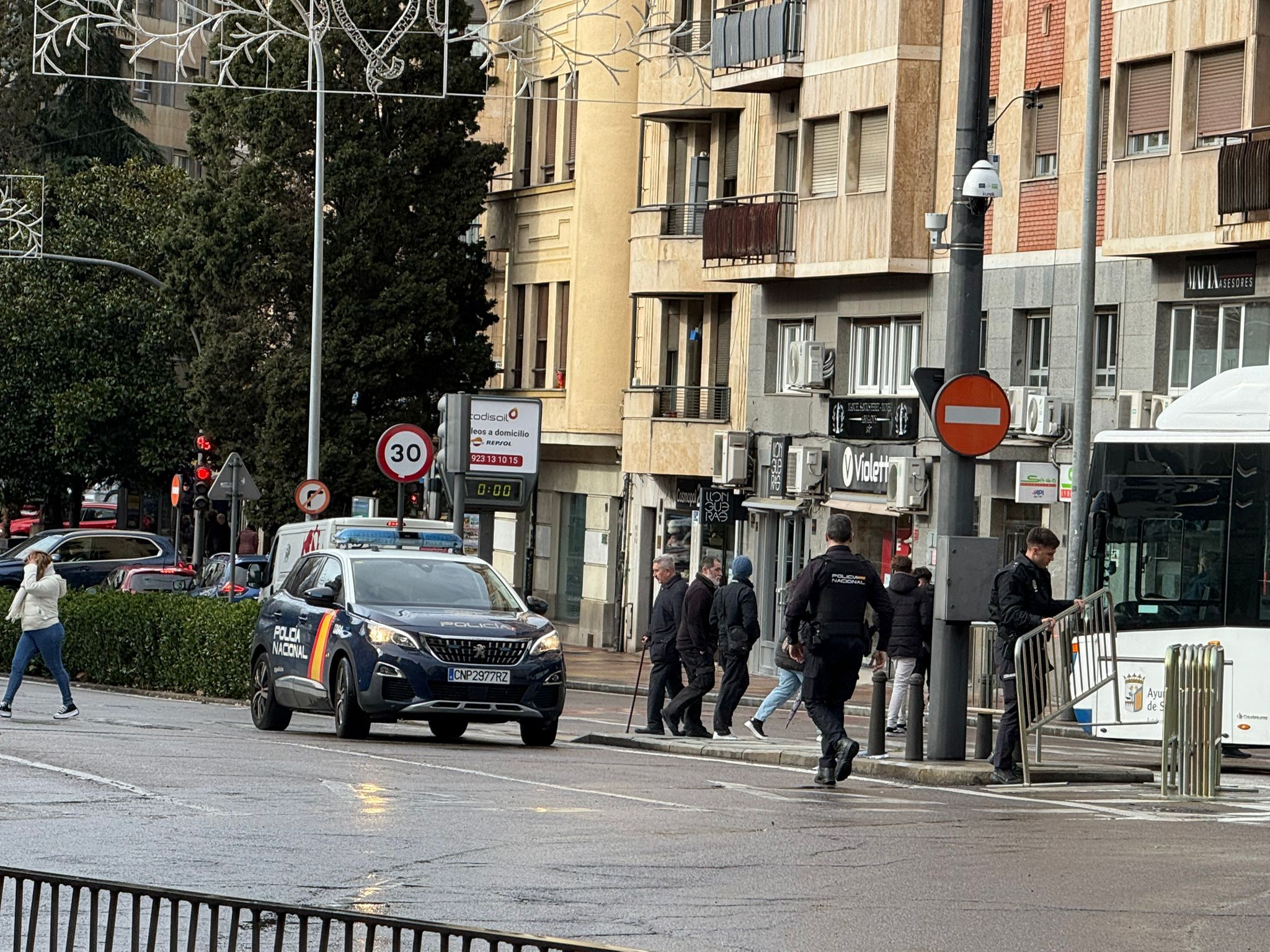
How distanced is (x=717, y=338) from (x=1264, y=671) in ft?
73.9

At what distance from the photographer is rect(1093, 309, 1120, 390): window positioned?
A: 1332 inches

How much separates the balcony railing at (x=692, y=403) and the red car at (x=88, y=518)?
38637 millimetres

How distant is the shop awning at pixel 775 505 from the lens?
3991 cm

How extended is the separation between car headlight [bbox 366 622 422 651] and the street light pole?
1133cm

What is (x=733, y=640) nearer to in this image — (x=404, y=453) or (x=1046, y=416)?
(x=404, y=453)

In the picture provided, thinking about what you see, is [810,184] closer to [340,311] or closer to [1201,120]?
[1201,120]

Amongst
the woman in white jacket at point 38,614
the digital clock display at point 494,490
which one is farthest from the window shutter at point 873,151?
the woman in white jacket at point 38,614

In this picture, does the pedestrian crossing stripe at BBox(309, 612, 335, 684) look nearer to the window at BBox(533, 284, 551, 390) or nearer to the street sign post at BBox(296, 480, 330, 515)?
the street sign post at BBox(296, 480, 330, 515)

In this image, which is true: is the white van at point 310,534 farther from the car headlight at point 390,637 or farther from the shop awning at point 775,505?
the car headlight at point 390,637

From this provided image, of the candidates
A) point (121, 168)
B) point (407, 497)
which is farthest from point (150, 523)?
point (407, 497)

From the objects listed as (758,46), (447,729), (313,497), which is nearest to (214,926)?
(447,729)

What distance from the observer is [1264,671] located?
73.1ft

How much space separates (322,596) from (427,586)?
91 centimetres

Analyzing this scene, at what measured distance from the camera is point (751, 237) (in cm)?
4044
